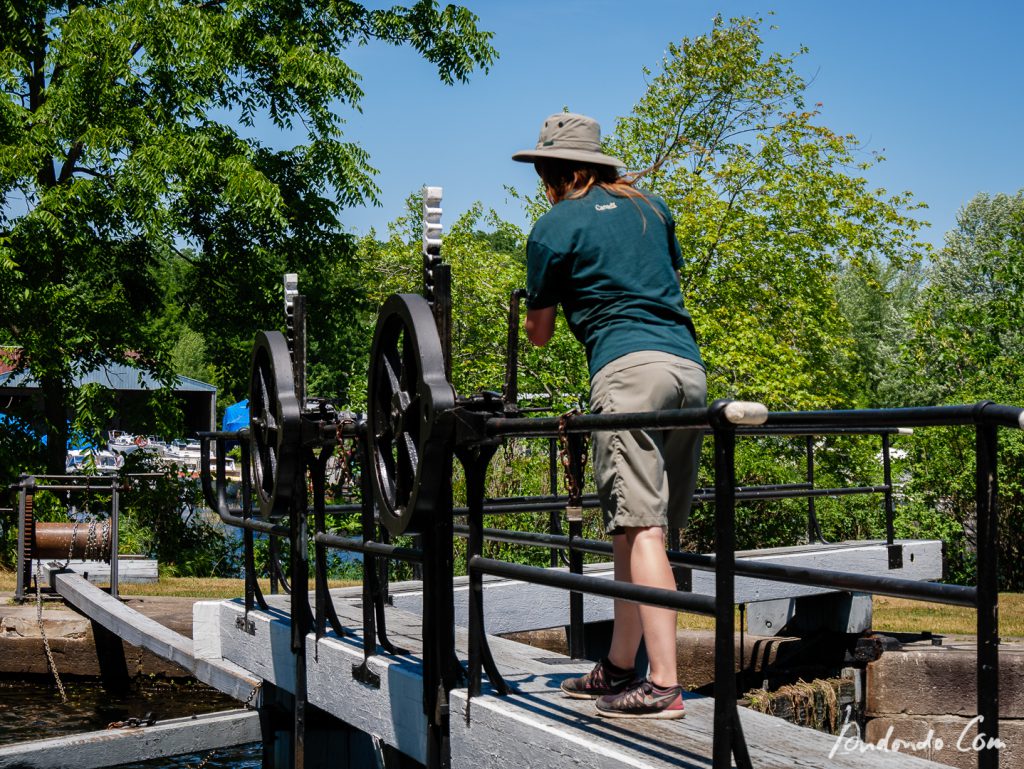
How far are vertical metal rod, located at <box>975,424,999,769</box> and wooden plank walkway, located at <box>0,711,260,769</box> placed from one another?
4.94m

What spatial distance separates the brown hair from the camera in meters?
3.21

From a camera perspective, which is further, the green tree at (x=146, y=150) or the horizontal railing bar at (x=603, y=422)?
the green tree at (x=146, y=150)

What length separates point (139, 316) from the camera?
642 inches

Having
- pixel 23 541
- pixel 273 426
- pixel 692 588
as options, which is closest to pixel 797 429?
pixel 273 426

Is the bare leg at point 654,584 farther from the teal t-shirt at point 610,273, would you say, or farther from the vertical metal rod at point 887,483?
the vertical metal rod at point 887,483

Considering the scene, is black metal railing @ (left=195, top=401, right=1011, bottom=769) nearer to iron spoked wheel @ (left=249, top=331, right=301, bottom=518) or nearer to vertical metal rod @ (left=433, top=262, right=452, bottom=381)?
iron spoked wheel @ (left=249, top=331, right=301, bottom=518)

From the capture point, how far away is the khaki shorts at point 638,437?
2973mm

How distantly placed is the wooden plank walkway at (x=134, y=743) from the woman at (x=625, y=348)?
356 centimetres

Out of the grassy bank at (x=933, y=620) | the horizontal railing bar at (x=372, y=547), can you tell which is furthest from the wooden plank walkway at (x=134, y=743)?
the grassy bank at (x=933, y=620)

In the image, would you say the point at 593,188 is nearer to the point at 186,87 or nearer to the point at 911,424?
the point at 911,424

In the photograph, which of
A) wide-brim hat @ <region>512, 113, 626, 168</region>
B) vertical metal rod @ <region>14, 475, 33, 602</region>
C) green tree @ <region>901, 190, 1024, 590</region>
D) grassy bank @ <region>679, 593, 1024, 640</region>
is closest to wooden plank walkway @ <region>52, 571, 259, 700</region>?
vertical metal rod @ <region>14, 475, 33, 602</region>

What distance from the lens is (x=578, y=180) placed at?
10.6ft

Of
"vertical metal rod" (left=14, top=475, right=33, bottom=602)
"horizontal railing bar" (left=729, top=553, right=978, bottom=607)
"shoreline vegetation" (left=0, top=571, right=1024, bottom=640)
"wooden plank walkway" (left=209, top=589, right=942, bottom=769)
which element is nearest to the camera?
"horizontal railing bar" (left=729, top=553, right=978, bottom=607)

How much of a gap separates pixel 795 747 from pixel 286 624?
9.52 feet
